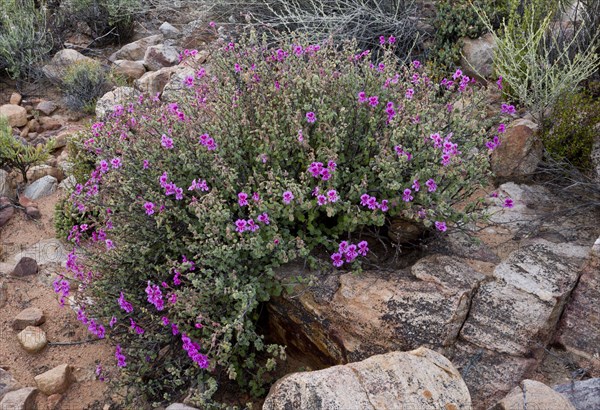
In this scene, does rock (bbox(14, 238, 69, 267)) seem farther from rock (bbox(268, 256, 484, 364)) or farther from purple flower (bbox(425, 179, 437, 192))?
purple flower (bbox(425, 179, 437, 192))

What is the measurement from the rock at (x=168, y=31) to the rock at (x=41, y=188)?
2.87 metres

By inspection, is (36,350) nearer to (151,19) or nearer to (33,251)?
(33,251)

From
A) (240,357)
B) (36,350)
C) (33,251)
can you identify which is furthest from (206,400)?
(33,251)

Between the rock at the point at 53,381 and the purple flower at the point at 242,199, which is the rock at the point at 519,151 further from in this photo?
the rock at the point at 53,381

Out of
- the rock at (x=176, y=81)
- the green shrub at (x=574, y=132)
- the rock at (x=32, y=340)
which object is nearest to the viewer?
the rock at (x=32, y=340)

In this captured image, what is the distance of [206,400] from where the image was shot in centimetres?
290

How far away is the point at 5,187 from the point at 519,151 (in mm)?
3952

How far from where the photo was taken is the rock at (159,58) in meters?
6.29

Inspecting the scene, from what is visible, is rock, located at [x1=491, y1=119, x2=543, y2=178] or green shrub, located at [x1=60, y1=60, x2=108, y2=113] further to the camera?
green shrub, located at [x1=60, y1=60, x2=108, y2=113]

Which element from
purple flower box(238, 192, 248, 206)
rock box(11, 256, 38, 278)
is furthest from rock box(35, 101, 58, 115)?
purple flower box(238, 192, 248, 206)

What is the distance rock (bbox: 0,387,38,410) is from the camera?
2.98m

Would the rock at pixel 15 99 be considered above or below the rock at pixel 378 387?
below

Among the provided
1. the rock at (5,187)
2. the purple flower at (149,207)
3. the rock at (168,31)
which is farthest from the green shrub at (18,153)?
the rock at (168,31)

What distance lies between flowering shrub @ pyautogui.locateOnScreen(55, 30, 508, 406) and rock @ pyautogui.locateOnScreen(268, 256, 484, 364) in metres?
0.16
